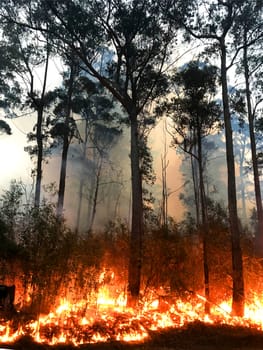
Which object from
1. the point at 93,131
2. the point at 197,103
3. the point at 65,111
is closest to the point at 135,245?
the point at 197,103

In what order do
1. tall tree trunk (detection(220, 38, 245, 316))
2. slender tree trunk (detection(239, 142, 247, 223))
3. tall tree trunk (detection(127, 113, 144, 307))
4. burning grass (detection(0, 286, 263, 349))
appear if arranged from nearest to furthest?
1. burning grass (detection(0, 286, 263, 349))
2. tall tree trunk (detection(220, 38, 245, 316))
3. tall tree trunk (detection(127, 113, 144, 307))
4. slender tree trunk (detection(239, 142, 247, 223))

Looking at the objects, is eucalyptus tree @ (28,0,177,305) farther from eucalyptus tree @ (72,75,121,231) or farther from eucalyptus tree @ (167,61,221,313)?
eucalyptus tree @ (72,75,121,231)

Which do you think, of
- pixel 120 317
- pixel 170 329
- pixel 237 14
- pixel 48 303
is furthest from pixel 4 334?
pixel 237 14

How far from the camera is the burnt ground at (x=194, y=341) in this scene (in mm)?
4848

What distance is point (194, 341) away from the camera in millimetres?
5547

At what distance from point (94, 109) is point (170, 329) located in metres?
14.4

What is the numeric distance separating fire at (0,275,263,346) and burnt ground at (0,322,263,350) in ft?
0.54

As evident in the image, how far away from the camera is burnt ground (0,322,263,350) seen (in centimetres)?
485

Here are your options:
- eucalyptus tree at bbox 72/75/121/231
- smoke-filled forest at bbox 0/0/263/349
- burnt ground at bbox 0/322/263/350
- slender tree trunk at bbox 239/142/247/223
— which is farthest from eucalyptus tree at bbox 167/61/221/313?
slender tree trunk at bbox 239/142/247/223

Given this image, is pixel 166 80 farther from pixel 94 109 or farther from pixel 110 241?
pixel 94 109

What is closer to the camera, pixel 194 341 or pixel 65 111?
pixel 194 341

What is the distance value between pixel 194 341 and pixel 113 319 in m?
1.55

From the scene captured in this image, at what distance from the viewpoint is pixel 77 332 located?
5211 millimetres

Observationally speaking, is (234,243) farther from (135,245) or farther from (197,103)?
(197,103)
